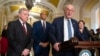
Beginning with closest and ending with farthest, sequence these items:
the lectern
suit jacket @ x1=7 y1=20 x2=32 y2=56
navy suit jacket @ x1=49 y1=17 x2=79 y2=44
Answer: the lectern
navy suit jacket @ x1=49 y1=17 x2=79 y2=44
suit jacket @ x1=7 y1=20 x2=32 y2=56

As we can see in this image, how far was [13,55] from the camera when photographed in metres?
4.95

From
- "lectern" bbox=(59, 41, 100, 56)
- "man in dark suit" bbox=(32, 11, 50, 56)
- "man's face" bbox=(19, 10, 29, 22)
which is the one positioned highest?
"man's face" bbox=(19, 10, 29, 22)

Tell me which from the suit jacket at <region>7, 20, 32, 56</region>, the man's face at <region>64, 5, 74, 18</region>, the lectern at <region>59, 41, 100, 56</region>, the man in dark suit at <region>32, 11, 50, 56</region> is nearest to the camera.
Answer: the lectern at <region>59, 41, 100, 56</region>

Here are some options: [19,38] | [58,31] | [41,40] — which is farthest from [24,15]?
[41,40]

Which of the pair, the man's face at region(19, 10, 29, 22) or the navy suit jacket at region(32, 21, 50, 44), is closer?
the man's face at region(19, 10, 29, 22)

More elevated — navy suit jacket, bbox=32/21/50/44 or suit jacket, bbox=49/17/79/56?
suit jacket, bbox=49/17/79/56

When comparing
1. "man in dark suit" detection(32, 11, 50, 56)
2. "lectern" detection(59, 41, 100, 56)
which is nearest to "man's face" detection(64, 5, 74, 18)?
"lectern" detection(59, 41, 100, 56)

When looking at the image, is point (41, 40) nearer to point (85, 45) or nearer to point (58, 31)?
point (58, 31)

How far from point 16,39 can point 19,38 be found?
0.18 ft

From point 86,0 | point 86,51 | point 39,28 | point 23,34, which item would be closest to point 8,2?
point 86,0

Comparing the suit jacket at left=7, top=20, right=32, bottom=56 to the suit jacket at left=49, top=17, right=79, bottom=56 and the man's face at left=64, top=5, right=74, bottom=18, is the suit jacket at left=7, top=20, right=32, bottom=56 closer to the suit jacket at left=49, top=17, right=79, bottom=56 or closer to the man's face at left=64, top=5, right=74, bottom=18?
the suit jacket at left=49, top=17, right=79, bottom=56

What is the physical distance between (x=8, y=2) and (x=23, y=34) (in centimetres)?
1474

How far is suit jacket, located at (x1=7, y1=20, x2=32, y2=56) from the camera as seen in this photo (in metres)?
4.98

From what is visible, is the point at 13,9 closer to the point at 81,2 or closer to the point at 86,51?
the point at 81,2
